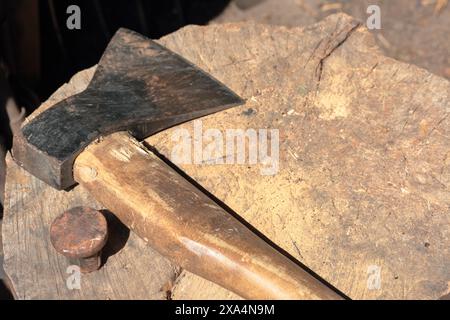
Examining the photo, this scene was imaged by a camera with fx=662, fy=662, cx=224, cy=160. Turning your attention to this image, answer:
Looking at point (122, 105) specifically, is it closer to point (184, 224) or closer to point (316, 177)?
point (184, 224)

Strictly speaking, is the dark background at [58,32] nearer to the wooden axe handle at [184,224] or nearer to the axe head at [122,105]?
the axe head at [122,105]

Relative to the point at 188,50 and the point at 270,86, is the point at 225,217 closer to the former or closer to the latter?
the point at 270,86

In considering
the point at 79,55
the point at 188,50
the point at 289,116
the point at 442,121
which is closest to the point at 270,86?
the point at 289,116

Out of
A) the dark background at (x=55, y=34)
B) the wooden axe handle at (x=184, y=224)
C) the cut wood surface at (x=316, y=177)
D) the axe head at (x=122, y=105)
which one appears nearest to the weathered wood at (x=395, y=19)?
the dark background at (x=55, y=34)

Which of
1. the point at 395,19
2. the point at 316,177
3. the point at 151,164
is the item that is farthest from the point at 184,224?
the point at 395,19

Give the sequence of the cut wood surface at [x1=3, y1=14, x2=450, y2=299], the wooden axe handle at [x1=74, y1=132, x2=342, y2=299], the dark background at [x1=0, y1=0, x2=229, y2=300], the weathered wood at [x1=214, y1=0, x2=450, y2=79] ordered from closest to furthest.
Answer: the wooden axe handle at [x1=74, y1=132, x2=342, y2=299], the cut wood surface at [x1=3, y1=14, x2=450, y2=299], the dark background at [x1=0, y1=0, x2=229, y2=300], the weathered wood at [x1=214, y1=0, x2=450, y2=79]

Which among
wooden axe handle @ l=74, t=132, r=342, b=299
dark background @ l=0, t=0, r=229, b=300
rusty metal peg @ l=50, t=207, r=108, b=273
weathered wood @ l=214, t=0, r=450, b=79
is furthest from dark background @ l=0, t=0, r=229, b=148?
rusty metal peg @ l=50, t=207, r=108, b=273

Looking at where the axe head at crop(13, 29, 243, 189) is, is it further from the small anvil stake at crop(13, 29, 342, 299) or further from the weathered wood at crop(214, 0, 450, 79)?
the weathered wood at crop(214, 0, 450, 79)
